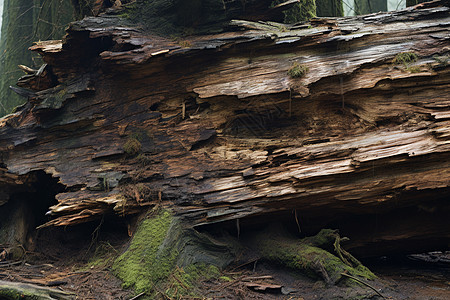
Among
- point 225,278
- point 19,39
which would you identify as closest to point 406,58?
point 225,278

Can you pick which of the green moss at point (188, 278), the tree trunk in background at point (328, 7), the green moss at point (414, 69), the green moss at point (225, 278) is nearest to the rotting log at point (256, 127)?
the green moss at point (414, 69)

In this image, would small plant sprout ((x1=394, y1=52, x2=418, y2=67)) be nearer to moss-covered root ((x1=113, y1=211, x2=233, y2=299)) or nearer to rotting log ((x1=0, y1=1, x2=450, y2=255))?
rotting log ((x1=0, y1=1, x2=450, y2=255))

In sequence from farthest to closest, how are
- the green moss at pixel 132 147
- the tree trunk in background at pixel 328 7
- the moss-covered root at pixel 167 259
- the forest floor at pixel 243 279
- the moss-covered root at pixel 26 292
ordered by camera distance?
the tree trunk in background at pixel 328 7, the green moss at pixel 132 147, the moss-covered root at pixel 167 259, the forest floor at pixel 243 279, the moss-covered root at pixel 26 292

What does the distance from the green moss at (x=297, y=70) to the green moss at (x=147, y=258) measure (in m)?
2.72

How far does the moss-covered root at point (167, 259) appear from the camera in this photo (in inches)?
180

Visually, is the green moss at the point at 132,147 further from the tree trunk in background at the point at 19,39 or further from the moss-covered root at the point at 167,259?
the tree trunk in background at the point at 19,39

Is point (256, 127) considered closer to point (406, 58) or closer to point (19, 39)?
point (406, 58)

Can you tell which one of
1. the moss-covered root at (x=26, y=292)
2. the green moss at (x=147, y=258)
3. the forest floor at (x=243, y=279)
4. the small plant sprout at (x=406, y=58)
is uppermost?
the small plant sprout at (x=406, y=58)

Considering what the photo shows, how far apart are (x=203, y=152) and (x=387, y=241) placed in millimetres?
3079

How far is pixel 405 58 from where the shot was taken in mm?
5102

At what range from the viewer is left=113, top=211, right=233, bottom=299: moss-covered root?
458 centimetres

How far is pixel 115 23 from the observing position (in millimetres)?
6062

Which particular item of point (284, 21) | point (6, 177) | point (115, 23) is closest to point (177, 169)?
point (115, 23)

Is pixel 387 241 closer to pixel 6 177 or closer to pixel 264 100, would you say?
pixel 264 100
